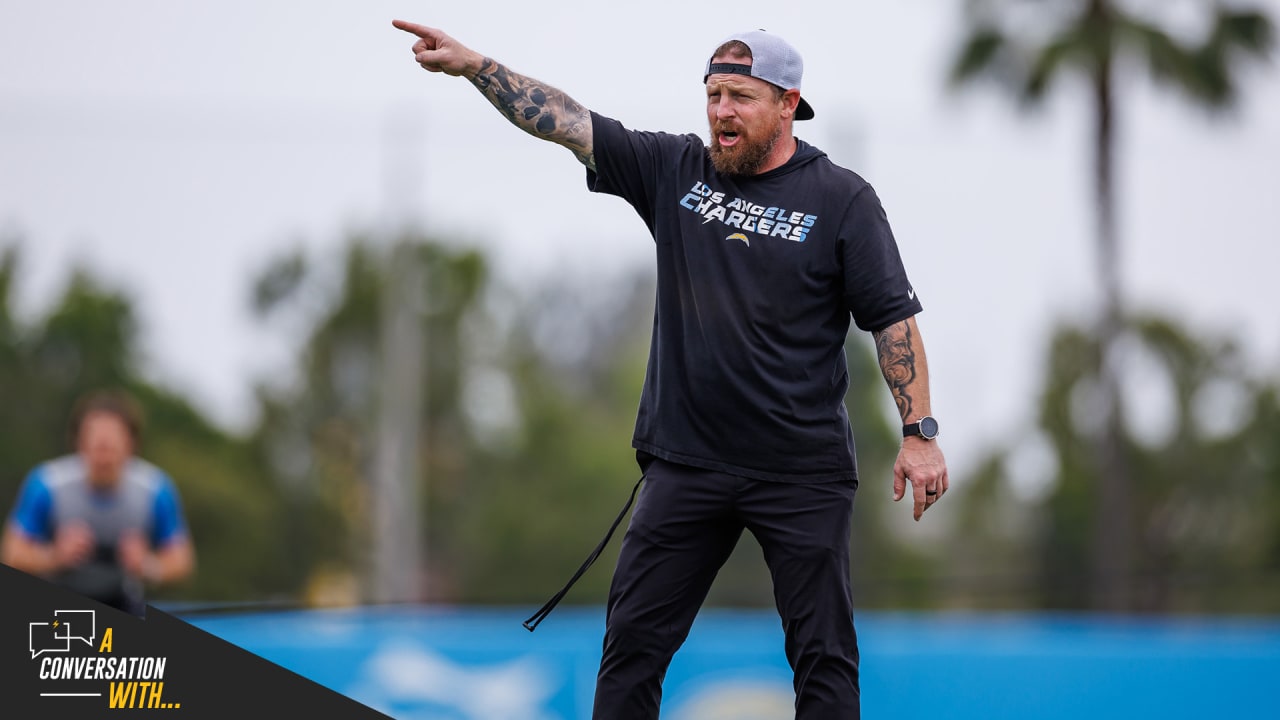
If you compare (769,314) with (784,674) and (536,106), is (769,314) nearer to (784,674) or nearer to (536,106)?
(536,106)

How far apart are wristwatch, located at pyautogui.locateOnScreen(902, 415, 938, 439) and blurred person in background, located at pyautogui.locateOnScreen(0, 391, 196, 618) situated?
3.72m

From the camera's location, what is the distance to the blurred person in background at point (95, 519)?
607 cm

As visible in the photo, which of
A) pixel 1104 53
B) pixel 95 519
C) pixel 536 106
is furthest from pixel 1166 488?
pixel 536 106

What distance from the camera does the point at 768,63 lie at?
12.6ft

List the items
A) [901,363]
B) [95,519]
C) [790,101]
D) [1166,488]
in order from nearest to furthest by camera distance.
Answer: [901,363] < [790,101] < [95,519] < [1166,488]


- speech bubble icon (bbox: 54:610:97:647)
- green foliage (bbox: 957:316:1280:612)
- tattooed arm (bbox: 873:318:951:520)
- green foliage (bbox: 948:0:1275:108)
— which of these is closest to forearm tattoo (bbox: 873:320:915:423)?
tattooed arm (bbox: 873:318:951:520)

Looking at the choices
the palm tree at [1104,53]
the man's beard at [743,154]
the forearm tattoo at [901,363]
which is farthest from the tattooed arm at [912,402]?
the palm tree at [1104,53]

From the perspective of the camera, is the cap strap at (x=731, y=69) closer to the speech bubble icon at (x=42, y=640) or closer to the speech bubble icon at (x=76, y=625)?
the speech bubble icon at (x=76, y=625)

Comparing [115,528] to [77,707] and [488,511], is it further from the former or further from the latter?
[488,511]

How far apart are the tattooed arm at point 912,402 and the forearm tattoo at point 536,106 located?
40.1 inches

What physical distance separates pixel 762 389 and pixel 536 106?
1040 mm

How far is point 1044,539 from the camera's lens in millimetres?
11867

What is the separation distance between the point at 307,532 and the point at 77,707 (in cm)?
774

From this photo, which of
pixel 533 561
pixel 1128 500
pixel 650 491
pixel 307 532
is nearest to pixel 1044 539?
pixel 1128 500
